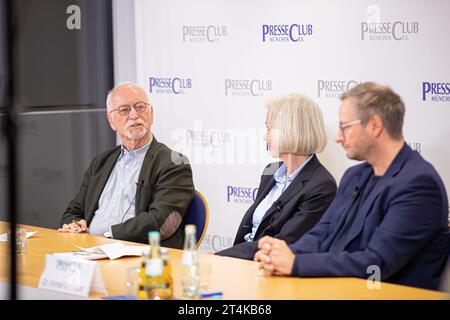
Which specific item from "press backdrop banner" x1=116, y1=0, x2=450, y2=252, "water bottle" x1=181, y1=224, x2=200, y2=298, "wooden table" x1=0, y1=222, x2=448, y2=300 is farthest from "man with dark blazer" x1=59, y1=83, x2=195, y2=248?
"water bottle" x1=181, y1=224, x2=200, y2=298

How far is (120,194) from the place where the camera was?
12.7 ft

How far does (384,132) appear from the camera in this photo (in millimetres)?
2664

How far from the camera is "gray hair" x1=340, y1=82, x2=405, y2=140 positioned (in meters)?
2.66

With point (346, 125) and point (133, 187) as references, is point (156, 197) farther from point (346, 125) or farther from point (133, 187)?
point (346, 125)

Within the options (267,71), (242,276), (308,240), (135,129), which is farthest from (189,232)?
(267,71)

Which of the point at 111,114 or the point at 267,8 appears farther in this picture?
the point at 267,8

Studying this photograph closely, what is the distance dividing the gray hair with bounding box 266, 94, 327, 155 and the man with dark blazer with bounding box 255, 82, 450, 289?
535 mm

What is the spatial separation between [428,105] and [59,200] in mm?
2942

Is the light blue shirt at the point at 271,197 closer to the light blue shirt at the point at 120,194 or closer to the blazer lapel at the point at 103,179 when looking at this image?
the light blue shirt at the point at 120,194

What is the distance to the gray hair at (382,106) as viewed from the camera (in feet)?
8.73

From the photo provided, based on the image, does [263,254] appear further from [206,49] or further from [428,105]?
[206,49]

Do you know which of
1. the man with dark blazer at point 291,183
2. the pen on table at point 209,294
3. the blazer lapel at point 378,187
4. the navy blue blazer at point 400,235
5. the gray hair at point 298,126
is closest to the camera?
the pen on table at point 209,294

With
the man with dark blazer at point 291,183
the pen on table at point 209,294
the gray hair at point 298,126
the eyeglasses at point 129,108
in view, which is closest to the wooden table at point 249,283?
the pen on table at point 209,294

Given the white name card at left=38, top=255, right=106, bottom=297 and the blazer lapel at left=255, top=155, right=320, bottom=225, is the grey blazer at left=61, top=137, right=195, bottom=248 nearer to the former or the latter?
the blazer lapel at left=255, top=155, right=320, bottom=225
